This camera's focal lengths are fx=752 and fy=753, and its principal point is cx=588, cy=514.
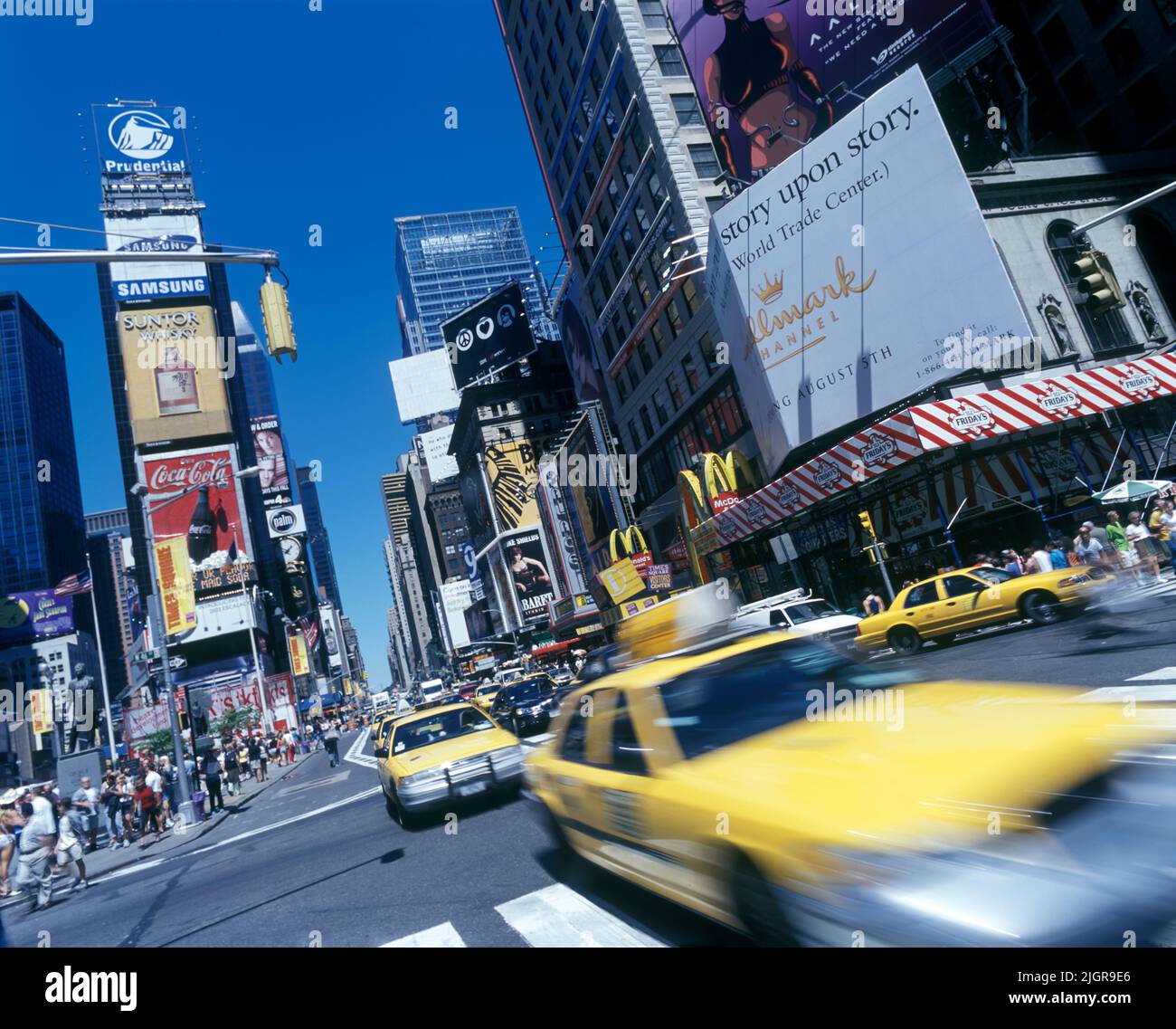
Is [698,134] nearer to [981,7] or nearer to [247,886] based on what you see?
[981,7]

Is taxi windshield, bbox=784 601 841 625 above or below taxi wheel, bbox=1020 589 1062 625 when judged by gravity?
above

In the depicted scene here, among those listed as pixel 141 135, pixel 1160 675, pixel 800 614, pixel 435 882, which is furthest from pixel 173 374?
pixel 1160 675

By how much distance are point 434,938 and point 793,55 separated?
1280 inches

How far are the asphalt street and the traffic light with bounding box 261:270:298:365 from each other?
5.28 metres

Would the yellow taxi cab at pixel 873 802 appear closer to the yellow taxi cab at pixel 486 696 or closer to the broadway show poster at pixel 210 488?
the yellow taxi cab at pixel 486 696

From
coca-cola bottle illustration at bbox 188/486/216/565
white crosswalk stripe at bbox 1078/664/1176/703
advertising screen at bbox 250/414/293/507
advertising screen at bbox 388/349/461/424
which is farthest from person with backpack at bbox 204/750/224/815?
advertising screen at bbox 250/414/293/507

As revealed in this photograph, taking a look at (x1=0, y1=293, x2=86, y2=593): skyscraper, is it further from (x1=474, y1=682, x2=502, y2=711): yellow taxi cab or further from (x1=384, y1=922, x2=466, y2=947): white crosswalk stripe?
(x1=384, y1=922, x2=466, y2=947): white crosswalk stripe

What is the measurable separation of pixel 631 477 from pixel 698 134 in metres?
20.5

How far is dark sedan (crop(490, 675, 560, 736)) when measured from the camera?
21047mm

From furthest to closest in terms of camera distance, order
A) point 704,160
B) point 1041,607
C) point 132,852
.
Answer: point 704,160, point 132,852, point 1041,607

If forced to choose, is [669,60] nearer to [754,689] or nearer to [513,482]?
[754,689]

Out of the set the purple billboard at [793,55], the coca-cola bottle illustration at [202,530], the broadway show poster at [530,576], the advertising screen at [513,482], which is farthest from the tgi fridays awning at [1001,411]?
the coca-cola bottle illustration at [202,530]

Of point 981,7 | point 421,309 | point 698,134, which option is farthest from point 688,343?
point 421,309

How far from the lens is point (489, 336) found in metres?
85.2
